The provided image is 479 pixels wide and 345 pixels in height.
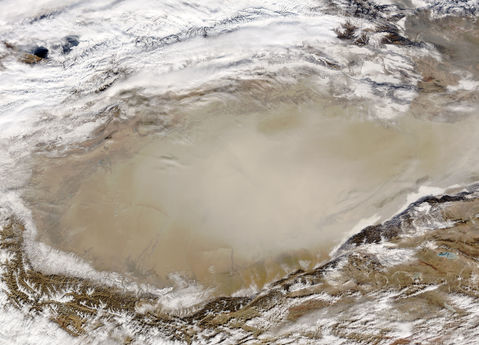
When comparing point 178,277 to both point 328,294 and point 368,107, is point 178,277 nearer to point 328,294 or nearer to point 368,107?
point 328,294

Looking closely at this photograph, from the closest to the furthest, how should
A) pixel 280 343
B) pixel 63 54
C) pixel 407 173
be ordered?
1. pixel 280 343
2. pixel 407 173
3. pixel 63 54

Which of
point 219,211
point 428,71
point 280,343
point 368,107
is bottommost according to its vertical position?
point 280,343

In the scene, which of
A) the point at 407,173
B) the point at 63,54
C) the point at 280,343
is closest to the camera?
the point at 280,343

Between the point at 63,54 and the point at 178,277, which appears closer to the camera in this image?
the point at 178,277

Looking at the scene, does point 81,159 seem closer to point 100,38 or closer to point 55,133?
point 55,133

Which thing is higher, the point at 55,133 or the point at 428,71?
the point at 428,71

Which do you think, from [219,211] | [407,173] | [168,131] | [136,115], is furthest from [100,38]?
[407,173]
